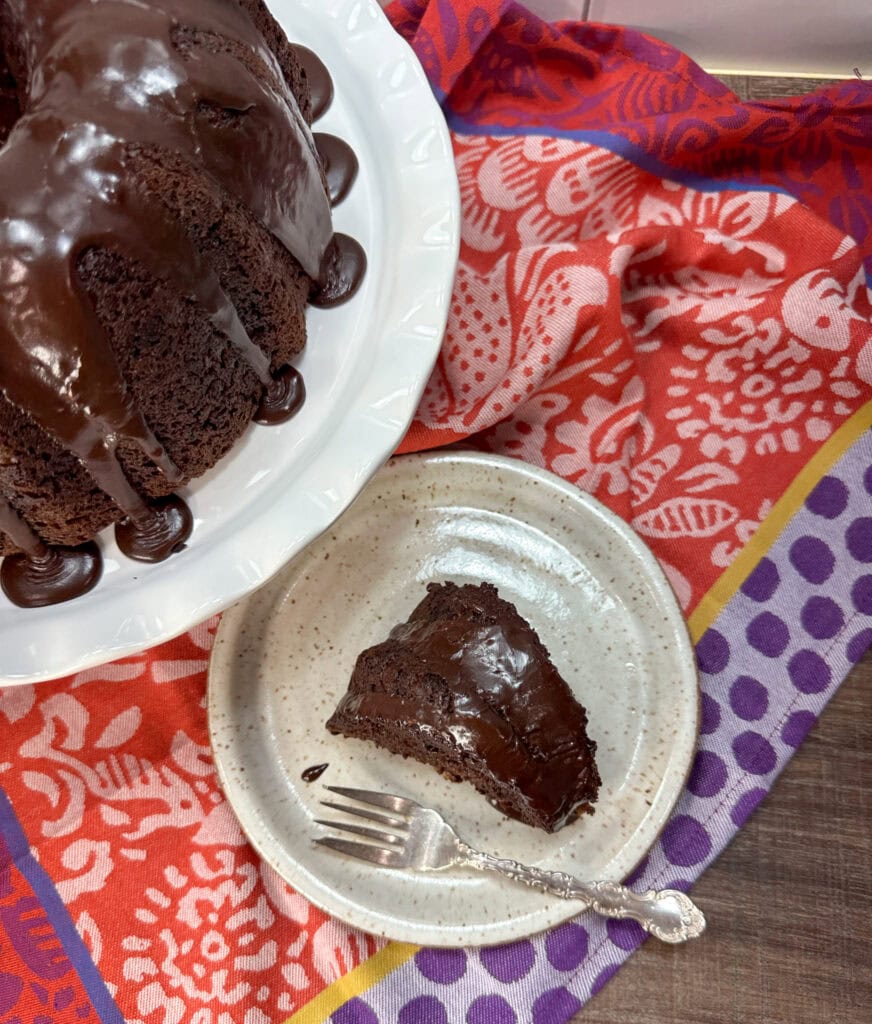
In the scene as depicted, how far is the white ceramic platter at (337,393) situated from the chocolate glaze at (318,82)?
0.01 metres

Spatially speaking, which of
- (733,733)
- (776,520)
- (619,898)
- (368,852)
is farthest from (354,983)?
(776,520)

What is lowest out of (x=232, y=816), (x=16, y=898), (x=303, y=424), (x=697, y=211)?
(x=16, y=898)

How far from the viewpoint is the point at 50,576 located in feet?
3.50

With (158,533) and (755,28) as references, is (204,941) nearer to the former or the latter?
(158,533)

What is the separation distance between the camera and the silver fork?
1.12 metres

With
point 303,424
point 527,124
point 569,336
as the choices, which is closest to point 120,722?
point 303,424

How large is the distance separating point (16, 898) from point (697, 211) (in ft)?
4.65

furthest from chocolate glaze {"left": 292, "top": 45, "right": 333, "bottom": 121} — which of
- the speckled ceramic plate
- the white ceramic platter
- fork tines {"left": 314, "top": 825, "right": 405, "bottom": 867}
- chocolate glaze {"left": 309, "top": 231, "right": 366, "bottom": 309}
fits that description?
fork tines {"left": 314, "top": 825, "right": 405, "bottom": 867}

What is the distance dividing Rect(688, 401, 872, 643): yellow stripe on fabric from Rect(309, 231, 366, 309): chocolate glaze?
0.67 metres

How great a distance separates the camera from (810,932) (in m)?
1.19

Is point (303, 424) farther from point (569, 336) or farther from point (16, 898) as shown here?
point (16, 898)

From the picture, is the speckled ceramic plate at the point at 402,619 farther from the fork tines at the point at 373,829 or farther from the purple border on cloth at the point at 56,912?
the purple border on cloth at the point at 56,912

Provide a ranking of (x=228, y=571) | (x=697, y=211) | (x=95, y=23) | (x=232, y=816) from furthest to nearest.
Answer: (x=697, y=211) < (x=232, y=816) < (x=228, y=571) < (x=95, y=23)

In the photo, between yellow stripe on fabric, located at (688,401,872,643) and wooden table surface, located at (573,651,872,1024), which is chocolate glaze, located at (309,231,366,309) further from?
wooden table surface, located at (573,651,872,1024)
